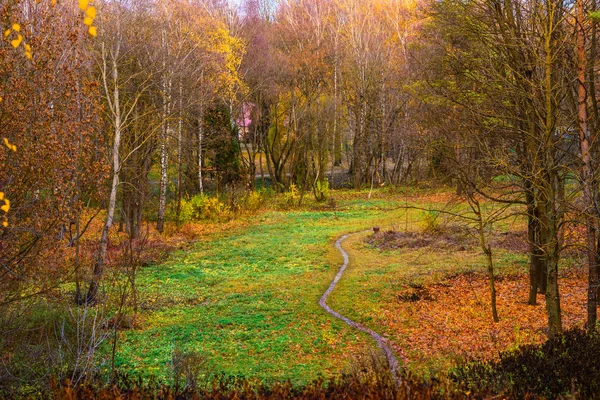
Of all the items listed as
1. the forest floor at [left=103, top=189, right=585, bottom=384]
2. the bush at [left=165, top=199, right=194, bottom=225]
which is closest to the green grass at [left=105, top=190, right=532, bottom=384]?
the forest floor at [left=103, top=189, right=585, bottom=384]

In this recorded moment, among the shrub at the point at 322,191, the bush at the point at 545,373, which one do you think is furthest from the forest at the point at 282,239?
the shrub at the point at 322,191

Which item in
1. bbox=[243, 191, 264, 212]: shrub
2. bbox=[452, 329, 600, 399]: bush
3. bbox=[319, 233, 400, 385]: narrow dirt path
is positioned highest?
bbox=[243, 191, 264, 212]: shrub

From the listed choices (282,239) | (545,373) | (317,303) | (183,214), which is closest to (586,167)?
(545,373)

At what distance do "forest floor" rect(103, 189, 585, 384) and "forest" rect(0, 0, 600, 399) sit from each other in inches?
3.0

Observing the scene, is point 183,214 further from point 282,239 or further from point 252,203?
point 282,239

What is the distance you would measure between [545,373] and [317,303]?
787cm

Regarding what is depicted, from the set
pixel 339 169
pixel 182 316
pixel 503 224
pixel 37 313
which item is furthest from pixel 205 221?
pixel 339 169

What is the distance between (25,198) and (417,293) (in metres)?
9.08

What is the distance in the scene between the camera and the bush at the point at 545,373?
535cm

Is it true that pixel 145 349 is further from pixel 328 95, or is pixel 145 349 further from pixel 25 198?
pixel 328 95

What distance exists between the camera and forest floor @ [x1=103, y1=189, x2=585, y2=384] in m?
9.76

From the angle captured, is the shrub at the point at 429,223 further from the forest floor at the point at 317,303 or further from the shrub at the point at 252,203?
the shrub at the point at 252,203

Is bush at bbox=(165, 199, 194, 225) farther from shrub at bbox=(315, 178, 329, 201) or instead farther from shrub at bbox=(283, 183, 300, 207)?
shrub at bbox=(315, 178, 329, 201)

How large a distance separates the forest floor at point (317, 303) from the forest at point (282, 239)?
0.08 m
